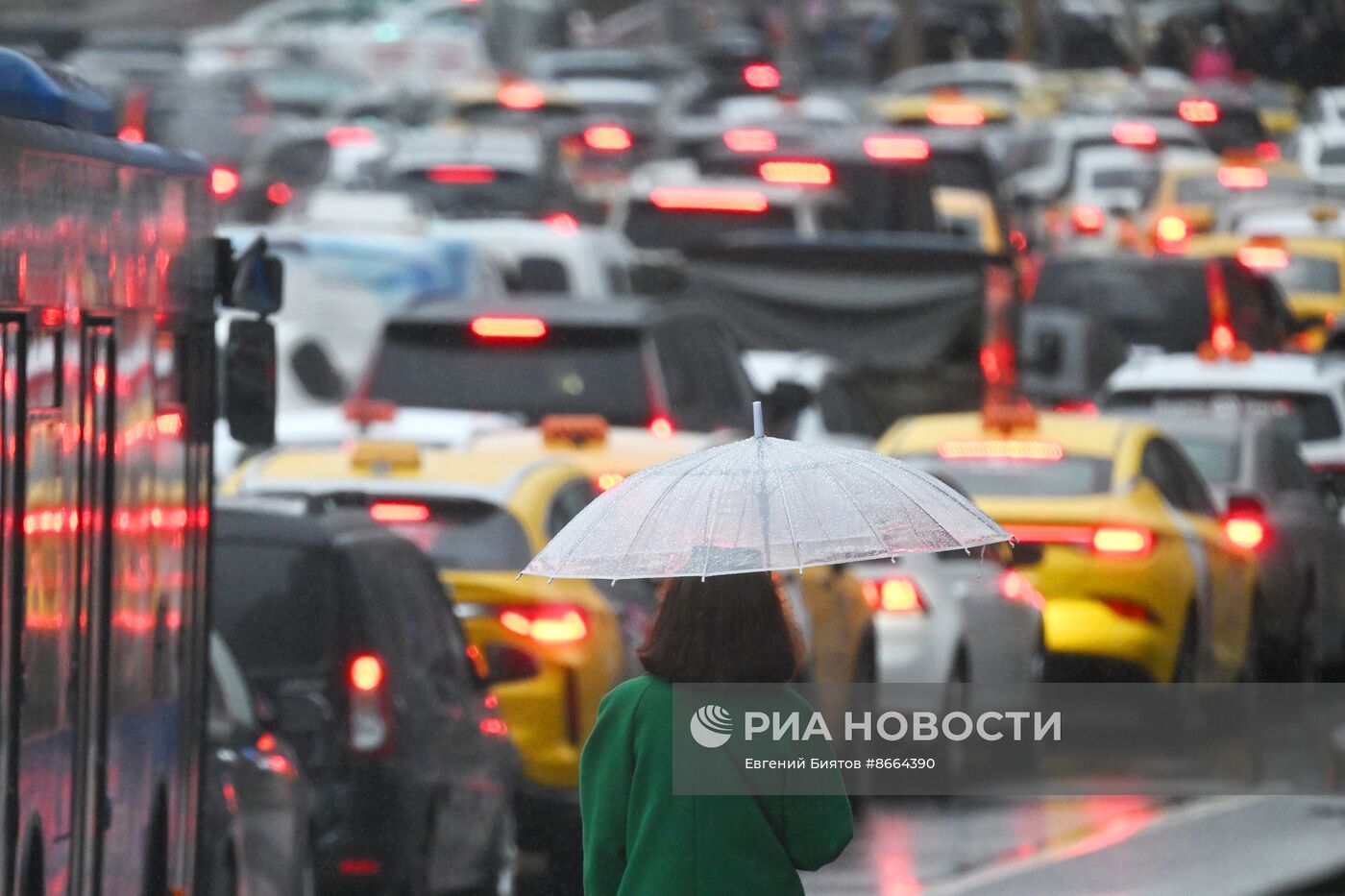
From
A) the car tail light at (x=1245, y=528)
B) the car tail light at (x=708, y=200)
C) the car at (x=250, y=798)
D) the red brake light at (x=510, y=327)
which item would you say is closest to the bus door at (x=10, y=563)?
the car at (x=250, y=798)

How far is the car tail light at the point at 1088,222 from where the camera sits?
36.6 meters

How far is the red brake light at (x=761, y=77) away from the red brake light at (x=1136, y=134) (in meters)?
8.67

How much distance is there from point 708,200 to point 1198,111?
22029 millimetres

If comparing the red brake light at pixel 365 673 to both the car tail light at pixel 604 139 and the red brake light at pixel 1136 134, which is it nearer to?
the car tail light at pixel 604 139

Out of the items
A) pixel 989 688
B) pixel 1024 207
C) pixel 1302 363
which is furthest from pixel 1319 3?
pixel 989 688

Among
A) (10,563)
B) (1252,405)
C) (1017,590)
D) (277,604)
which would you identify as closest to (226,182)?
(1252,405)

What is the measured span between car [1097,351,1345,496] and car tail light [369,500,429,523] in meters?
8.23

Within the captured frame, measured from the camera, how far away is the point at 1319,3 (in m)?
64.8

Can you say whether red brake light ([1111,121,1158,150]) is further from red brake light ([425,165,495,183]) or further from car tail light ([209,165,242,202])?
car tail light ([209,165,242,202])

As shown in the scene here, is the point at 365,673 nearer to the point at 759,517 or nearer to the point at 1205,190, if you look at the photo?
the point at 759,517

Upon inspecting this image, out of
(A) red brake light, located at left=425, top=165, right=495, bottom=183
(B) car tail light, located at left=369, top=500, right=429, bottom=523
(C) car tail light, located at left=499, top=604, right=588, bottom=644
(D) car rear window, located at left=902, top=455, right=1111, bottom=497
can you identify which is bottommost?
(A) red brake light, located at left=425, top=165, right=495, bottom=183

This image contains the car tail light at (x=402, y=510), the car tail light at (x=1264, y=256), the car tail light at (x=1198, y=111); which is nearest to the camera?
the car tail light at (x=402, y=510)

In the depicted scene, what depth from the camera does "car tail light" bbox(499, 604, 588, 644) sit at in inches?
487

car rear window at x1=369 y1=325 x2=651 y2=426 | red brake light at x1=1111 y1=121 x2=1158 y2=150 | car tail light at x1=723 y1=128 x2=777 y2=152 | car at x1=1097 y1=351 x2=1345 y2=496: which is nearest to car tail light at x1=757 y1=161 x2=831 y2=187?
car tail light at x1=723 y1=128 x2=777 y2=152
